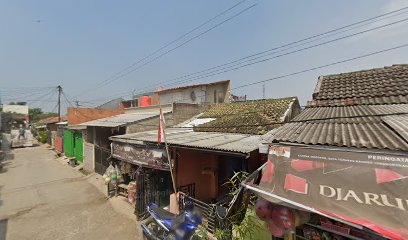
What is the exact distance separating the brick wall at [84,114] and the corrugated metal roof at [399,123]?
19.9m

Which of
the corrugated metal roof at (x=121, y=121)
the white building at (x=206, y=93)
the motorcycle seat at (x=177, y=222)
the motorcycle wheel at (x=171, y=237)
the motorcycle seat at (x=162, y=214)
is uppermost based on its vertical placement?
the white building at (x=206, y=93)

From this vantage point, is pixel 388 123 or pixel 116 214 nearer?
pixel 388 123

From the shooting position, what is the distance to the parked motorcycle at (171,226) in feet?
17.9

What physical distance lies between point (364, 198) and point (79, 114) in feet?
76.2

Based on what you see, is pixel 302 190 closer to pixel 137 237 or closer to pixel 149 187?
pixel 137 237

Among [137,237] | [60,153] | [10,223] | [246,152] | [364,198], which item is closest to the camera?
[364,198]

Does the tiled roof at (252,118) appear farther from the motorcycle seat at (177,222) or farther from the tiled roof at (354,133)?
the motorcycle seat at (177,222)

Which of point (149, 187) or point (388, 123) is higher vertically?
point (388, 123)

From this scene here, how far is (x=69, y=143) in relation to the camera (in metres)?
20.9

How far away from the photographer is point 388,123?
163 inches

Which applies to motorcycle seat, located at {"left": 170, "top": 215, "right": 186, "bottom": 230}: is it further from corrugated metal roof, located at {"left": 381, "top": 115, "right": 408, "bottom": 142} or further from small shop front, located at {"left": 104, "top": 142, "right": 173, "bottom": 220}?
corrugated metal roof, located at {"left": 381, "top": 115, "right": 408, "bottom": 142}

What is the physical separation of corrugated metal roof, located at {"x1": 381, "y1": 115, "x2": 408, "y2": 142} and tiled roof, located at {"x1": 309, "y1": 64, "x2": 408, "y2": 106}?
220 centimetres

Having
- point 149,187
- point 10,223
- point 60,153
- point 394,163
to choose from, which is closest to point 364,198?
point 394,163

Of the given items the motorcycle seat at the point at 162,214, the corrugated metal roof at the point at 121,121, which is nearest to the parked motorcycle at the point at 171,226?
the motorcycle seat at the point at 162,214
